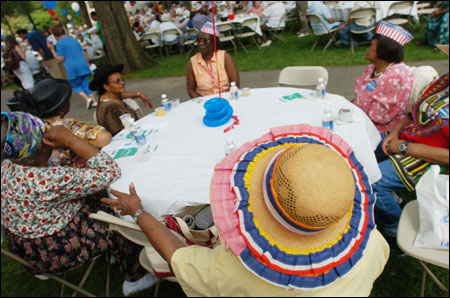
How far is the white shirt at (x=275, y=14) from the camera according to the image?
920 cm

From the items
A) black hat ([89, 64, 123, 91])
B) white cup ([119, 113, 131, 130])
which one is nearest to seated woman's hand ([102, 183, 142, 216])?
white cup ([119, 113, 131, 130])

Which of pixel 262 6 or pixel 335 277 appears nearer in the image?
pixel 335 277

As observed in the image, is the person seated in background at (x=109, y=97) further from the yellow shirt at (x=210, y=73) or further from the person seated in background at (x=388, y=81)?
the person seated in background at (x=388, y=81)

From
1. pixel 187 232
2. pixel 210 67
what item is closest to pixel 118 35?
pixel 210 67

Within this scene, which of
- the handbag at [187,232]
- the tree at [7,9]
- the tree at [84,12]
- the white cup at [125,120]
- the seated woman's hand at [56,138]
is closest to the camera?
the handbag at [187,232]

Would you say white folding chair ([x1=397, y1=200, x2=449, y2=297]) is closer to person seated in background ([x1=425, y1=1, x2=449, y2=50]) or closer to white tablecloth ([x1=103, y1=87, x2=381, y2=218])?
white tablecloth ([x1=103, y1=87, x2=381, y2=218])

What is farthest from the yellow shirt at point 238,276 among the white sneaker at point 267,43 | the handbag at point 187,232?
the white sneaker at point 267,43

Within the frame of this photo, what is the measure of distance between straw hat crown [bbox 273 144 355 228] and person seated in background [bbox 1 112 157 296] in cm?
137

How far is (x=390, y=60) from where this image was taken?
8.13ft

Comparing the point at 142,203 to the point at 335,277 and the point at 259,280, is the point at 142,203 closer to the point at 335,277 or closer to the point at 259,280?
the point at 259,280

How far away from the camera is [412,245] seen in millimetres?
1528

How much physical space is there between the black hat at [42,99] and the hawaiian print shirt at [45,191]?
2.05ft

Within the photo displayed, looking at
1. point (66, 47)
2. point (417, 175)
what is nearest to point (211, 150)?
point (417, 175)

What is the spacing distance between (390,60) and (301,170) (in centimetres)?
236
